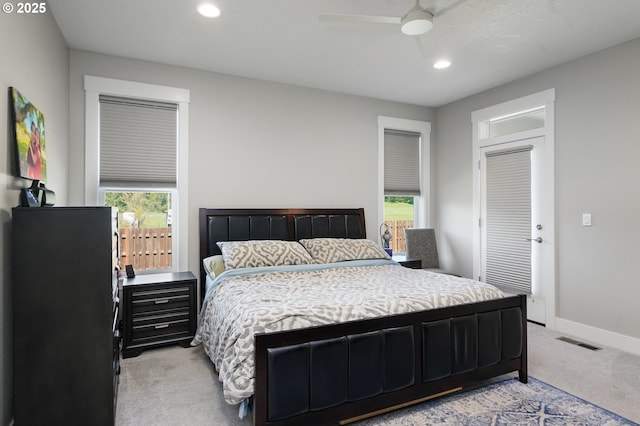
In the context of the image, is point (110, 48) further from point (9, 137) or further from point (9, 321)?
point (9, 321)

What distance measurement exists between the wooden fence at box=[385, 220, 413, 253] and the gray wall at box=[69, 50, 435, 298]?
37 centimetres

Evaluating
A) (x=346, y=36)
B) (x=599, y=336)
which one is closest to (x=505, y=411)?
(x=599, y=336)

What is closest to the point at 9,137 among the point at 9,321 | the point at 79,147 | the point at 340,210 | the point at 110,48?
the point at 9,321

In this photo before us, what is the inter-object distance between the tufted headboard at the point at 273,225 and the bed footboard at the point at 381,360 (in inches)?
85.4

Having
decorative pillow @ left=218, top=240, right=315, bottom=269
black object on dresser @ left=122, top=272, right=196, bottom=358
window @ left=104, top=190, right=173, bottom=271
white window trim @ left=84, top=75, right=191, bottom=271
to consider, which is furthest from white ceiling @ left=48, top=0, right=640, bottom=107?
black object on dresser @ left=122, top=272, right=196, bottom=358

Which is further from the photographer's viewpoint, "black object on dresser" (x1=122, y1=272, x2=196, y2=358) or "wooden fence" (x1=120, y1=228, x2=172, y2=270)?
"wooden fence" (x1=120, y1=228, x2=172, y2=270)

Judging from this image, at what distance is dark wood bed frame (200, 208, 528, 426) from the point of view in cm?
189

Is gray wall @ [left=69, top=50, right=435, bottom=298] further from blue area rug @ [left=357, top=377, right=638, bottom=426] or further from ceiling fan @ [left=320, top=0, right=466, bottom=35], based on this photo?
blue area rug @ [left=357, top=377, right=638, bottom=426]

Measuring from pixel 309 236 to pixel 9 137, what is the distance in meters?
2.89

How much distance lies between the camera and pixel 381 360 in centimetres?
215

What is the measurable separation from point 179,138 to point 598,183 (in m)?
4.27

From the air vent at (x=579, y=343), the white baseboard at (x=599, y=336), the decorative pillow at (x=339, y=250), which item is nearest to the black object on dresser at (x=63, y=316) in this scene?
the decorative pillow at (x=339, y=250)

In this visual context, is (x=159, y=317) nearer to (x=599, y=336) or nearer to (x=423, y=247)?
(x=423, y=247)

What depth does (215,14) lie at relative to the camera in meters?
2.79
